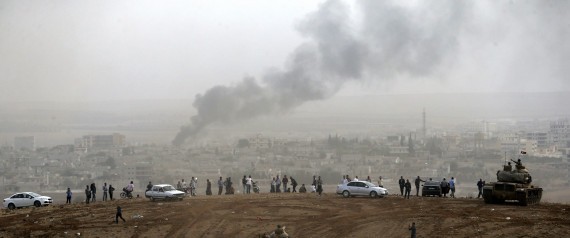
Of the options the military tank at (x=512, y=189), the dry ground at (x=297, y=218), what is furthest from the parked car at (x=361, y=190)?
the military tank at (x=512, y=189)

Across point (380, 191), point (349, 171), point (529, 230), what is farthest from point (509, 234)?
point (349, 171)

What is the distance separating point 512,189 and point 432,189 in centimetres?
874

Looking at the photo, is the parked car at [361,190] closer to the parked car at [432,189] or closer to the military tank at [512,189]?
the parked car at [432,189]

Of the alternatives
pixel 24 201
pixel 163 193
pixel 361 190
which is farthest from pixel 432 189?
pixel 24 201

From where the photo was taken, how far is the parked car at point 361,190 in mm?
54469

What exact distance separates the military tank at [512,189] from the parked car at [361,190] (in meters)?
7.86

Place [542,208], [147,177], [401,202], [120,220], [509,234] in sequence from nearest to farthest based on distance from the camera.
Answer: [509,234], [120,220], [542,208], [401,202], [147,177]

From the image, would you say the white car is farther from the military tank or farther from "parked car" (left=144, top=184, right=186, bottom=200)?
the military tank

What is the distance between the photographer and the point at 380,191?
54.4m

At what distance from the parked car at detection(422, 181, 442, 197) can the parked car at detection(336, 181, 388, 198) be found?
3.52 meters

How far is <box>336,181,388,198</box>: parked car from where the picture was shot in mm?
54469

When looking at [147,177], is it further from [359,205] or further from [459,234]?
[459,234]

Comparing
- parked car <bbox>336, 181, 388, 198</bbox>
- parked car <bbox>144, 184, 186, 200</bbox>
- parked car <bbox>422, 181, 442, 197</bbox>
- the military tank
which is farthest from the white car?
the military tank

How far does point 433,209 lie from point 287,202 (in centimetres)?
1028
